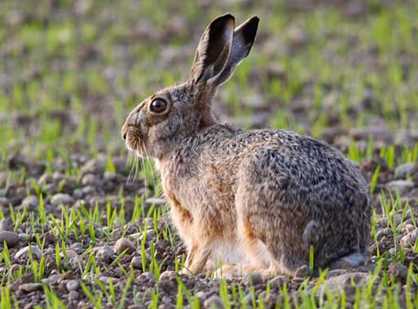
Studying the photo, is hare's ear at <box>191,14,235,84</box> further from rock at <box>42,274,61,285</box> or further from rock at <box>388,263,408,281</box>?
rock at <box>388,263,408,281</box>

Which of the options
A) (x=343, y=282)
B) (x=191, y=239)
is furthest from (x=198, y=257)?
(x=343, y=282)

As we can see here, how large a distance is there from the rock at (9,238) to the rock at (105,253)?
2.13 ft

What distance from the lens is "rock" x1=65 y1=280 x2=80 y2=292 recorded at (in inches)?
210

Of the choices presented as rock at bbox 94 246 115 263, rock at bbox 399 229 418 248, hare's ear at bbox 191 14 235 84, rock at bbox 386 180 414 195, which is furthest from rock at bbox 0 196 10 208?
rock at bbox 399 229 418 248

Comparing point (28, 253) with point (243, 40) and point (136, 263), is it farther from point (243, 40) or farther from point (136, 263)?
point (243, 40)

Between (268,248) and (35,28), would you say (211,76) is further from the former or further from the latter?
(35,28)

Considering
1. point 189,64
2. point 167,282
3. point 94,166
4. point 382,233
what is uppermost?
point 189,64

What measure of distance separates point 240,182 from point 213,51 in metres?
1.23

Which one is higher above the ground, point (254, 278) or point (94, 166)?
point (94, 166)

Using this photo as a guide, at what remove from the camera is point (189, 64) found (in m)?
12.9

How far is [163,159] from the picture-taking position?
21.1 ft

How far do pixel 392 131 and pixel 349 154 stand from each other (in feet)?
4.62

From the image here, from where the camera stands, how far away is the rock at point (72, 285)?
5.34 m

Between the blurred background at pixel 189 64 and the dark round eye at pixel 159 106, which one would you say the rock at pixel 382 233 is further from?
the blurred background at pixel 189 64
